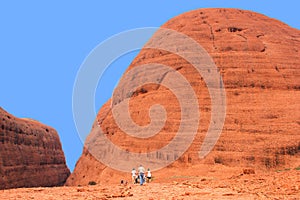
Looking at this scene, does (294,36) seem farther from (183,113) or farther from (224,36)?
(183,113)

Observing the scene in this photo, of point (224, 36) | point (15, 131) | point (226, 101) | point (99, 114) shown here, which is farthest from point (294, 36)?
point (15, 131)

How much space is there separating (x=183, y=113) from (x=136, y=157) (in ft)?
19.4

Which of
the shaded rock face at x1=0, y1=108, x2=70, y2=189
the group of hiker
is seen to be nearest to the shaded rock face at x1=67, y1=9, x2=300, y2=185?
the shaded rock face at x1=0, y1=108, x2=70, y2=189

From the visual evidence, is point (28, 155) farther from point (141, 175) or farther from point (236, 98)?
point (141, 175)

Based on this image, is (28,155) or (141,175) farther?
(28,155)

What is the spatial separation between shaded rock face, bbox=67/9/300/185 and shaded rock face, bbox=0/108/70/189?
5018 mm

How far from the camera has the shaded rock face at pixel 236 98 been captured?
3438cm

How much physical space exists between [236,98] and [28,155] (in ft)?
77.1

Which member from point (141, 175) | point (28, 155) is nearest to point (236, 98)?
point (141, 175)

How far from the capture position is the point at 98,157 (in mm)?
42125

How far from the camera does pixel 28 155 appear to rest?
152ft

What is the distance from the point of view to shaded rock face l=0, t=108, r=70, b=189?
40562mm

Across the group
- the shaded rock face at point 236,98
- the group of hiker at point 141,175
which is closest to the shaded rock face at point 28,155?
the shaded rock face at point 236,98

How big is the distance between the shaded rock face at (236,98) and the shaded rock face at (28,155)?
502 centimetres
